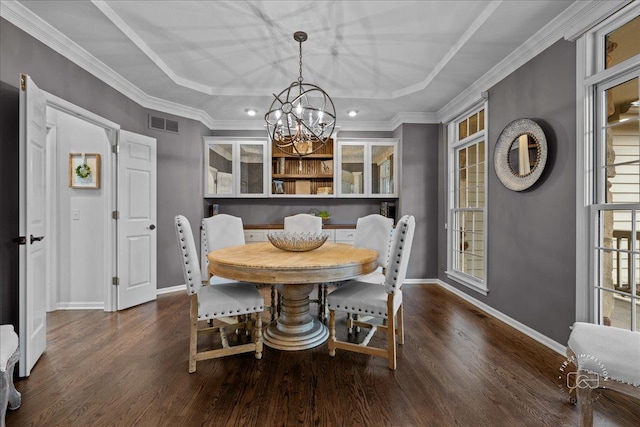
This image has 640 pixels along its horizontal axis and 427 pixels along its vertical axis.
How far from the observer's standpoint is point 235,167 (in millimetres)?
4711

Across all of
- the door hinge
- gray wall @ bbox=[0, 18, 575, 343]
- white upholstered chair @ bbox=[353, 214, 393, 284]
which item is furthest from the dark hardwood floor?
the door hinge

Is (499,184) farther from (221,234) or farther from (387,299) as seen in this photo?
(221,234)

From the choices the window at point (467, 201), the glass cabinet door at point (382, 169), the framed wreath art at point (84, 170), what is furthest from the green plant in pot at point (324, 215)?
the framed wreath art at point (84, 170)

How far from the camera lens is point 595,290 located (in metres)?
2.09

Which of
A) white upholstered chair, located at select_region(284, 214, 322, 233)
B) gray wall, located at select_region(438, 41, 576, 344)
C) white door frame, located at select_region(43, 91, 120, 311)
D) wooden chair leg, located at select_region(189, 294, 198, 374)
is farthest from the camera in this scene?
white upholstered chair, located at select_region(284, 214, 322, 233)

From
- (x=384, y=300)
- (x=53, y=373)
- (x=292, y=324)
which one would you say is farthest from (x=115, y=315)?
(x=384, y=300)

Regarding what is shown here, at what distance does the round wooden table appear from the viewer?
6.32ft

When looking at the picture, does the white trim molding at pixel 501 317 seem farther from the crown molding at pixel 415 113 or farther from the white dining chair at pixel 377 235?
the crown molding at pixel 415 113

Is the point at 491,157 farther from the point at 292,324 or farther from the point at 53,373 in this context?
the point at 53,373

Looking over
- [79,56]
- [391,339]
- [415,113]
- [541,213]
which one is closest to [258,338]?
[391,339]

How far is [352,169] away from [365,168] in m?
0.21

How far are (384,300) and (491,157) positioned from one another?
2.18 m

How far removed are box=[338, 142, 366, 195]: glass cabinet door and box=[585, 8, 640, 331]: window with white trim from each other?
115 inches

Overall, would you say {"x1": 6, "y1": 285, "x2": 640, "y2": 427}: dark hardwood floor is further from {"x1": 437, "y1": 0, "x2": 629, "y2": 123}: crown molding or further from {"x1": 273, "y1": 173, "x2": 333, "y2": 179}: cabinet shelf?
{"x1": 273, "y1": 173, "x2": 333, "y2": 179}: cabinet shelf
